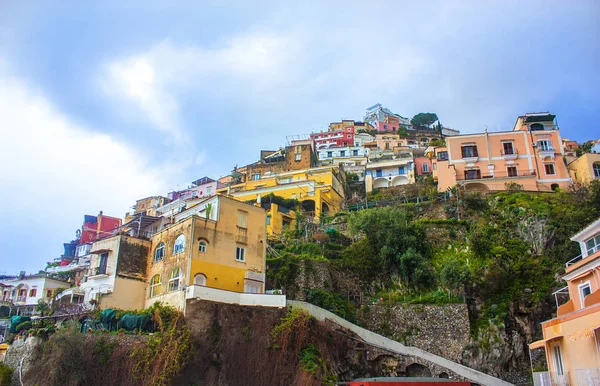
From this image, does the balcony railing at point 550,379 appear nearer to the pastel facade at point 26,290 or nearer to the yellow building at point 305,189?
the yellow building at point 305,189

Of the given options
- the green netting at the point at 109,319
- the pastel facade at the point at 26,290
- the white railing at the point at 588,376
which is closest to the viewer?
the white railing at the point at 588,376

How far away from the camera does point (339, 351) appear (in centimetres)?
3117

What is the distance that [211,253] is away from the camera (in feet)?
109

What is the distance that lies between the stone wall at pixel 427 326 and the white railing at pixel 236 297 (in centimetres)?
697

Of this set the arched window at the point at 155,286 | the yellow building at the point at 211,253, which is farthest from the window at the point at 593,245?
the arched window at the point at 155,286

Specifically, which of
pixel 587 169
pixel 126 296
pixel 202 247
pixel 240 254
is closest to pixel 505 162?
pixel 587 169

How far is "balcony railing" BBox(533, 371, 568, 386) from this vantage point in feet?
72.6

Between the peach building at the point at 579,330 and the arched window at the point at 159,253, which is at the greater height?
the arched window at the point at 159,253

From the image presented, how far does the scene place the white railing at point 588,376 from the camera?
20141mm

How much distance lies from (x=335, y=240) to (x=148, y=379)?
19.9 meters

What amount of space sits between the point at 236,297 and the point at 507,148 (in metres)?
32.0

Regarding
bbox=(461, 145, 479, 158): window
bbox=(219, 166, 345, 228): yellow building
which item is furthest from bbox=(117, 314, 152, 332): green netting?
bbox=(461, 145, 479, 158): window

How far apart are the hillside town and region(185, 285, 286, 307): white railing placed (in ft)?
0.19

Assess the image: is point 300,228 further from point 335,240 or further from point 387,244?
point 387,244
